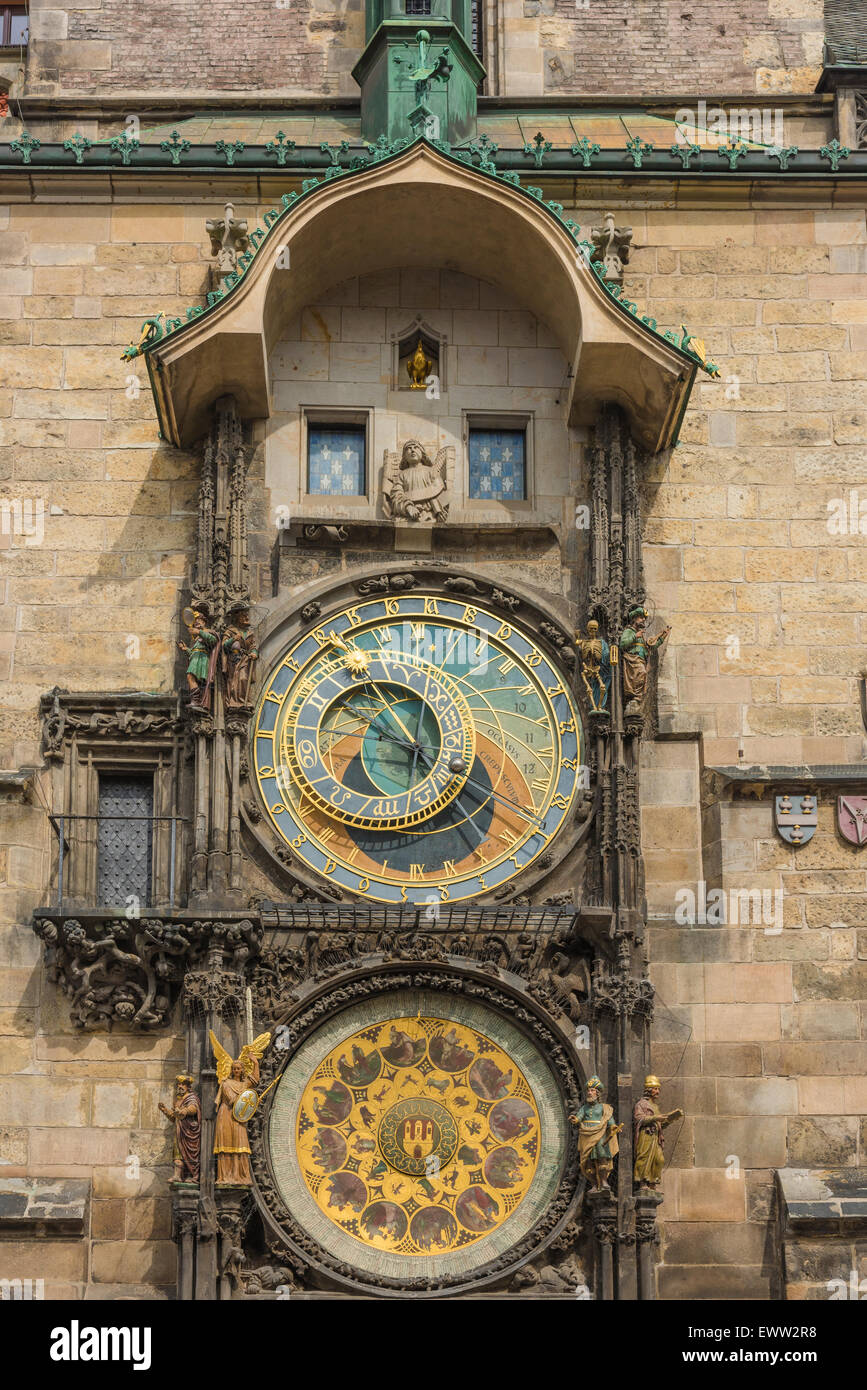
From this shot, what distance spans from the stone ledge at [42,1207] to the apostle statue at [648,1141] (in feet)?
8.49

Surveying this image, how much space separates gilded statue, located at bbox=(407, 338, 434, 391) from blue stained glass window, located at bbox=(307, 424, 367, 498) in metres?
0.38

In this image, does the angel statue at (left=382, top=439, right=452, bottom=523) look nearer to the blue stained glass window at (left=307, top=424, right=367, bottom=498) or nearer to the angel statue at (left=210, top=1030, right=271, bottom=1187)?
the blue stained glass window at (left=307, top=424, right=367, bottom=498)

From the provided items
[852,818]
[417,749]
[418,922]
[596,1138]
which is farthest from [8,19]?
[596,1138]

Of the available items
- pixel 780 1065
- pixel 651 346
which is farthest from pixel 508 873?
pixel 651 346

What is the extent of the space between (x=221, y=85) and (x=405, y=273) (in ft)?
6.75

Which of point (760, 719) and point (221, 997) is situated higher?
point (760, 719)

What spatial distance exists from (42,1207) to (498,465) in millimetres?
4445

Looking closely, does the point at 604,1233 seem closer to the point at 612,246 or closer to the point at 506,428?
the point at 506,428

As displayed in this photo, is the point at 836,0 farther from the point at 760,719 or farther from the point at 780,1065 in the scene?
the point at 780,1065

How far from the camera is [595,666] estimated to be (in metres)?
14.4

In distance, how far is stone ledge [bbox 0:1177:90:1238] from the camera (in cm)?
1351

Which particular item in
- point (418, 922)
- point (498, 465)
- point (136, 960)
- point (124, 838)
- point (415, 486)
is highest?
point (498, 465)

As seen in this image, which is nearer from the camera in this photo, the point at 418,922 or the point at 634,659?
the point at 418,922

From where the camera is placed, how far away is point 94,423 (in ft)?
49.2
